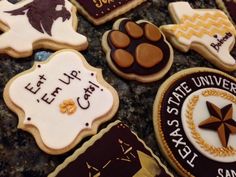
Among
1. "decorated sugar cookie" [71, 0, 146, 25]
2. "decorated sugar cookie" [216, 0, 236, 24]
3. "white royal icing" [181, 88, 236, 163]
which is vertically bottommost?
"white royal icing" [181, 88, 236, 163]

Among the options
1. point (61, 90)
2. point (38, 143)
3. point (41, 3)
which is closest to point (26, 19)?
point (41, 3)

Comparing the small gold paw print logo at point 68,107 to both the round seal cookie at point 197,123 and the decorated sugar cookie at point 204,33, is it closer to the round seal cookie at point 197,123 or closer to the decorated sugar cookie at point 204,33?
the round seal cookie at point 197,123

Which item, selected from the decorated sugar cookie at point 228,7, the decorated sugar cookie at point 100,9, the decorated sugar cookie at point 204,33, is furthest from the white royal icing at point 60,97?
the decorated sugar cookie at point 228,7

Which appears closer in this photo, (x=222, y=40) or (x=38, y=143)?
(x=38, y=143)

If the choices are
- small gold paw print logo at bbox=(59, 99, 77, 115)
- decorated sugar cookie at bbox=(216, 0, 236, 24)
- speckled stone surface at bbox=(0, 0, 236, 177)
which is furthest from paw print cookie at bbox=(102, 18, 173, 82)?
decorated sugar cookie at bbox=(216, 0, 236, 24)

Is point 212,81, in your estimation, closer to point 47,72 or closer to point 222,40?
point 222,40

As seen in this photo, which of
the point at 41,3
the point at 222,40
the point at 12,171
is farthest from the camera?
the point at 222,40

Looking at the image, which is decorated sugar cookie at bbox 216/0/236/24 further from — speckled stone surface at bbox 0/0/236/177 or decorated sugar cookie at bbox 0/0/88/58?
decorated sugar cookie at bbox 0/0/88/58
